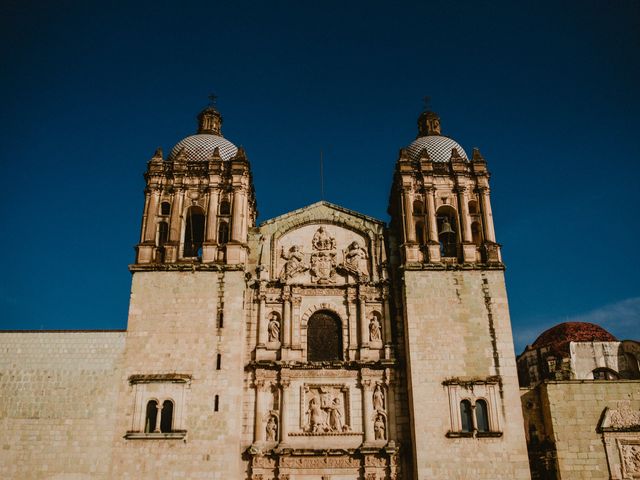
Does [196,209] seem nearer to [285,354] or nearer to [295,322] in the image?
[295,322]

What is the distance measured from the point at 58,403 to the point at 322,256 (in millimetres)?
9972

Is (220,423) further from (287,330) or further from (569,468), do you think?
(569,468)

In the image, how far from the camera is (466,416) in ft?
64.3

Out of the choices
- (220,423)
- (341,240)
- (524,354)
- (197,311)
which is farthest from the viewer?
(524,354)

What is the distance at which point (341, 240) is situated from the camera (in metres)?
23.1

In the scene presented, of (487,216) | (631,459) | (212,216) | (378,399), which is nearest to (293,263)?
(212,216)

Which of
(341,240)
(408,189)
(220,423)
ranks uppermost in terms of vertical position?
(408,189)

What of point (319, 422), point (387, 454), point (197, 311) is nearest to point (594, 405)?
point (387, 454)

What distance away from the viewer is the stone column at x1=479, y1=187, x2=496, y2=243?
22.3m

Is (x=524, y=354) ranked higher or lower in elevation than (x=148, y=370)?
higher

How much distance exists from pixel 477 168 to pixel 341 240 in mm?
5900

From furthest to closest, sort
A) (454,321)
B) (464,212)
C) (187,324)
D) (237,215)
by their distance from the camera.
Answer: (464,212), (237,215), (454,321), (187,324)

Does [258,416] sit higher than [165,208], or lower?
lower

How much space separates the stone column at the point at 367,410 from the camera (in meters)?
19.8
